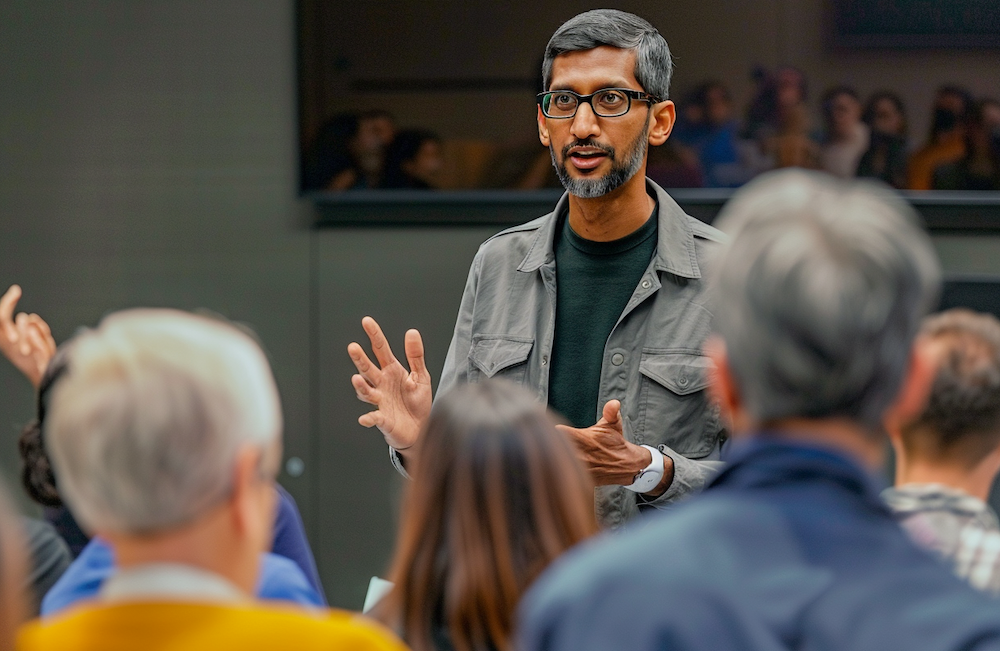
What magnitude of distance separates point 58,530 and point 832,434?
2084 mm

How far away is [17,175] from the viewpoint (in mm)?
4328

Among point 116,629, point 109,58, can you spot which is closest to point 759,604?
point 116,629

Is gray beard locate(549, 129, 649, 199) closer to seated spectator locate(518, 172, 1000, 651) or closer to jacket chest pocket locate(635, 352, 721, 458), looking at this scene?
jacket chest pocket locate(635, 352, 721, 458)

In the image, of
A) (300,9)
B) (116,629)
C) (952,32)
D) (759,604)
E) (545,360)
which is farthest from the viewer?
(300,9)

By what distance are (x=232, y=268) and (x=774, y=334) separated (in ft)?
11.3

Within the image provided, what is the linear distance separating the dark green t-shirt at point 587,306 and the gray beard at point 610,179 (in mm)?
133

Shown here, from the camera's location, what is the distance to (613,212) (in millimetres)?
2693

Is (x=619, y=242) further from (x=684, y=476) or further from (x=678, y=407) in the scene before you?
(x=684, y=476)

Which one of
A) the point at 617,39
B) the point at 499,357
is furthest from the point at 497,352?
the point at 617,39

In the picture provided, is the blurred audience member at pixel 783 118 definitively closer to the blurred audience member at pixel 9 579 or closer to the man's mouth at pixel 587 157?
the man's mouth at pixel 587 157

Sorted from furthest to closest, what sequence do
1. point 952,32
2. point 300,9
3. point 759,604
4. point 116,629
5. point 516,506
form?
point 300,9 → point 952,32 → point 516,506 → point 116,629 → point 759,604

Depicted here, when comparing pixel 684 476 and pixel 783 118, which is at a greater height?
pixel 783 118

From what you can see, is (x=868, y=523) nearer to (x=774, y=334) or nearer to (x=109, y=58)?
(x=774, y=334)

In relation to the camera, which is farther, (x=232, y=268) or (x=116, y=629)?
(x=232, y=268)
